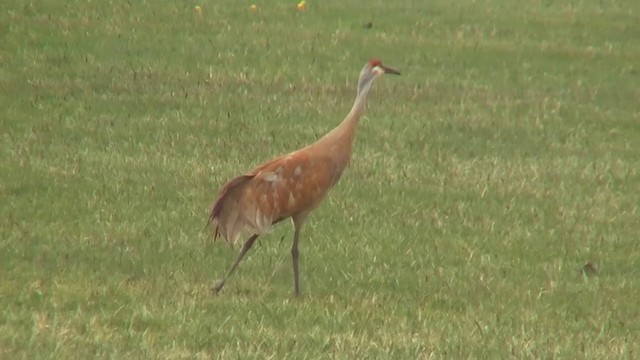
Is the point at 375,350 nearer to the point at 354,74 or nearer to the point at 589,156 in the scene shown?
the point at 589,156

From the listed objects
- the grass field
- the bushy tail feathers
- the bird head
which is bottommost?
the grass field

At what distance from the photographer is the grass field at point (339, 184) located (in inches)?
342

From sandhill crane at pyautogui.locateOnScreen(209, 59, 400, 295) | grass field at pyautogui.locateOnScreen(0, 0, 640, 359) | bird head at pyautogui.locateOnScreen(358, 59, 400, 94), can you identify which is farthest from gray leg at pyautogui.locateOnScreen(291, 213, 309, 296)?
bird head at pyautogui.locateOnScreen(358, 59, 400, 94)

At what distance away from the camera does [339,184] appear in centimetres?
1313

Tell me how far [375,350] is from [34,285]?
2.32 m

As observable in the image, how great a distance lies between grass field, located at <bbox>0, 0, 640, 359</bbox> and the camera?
28.5ft

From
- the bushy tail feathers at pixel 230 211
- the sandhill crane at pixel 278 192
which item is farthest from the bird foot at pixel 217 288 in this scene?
the bushy tail feathers at pixel 230 211

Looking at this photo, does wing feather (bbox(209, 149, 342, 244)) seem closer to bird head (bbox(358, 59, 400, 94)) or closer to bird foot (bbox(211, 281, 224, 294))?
bird foot (bbox(211, 281, 224, 294))

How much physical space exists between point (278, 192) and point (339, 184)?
3.73 meters

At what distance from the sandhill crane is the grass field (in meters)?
0.44

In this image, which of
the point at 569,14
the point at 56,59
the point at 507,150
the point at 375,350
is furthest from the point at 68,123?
the point at 569,14

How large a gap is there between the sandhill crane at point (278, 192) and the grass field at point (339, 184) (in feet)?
1.45

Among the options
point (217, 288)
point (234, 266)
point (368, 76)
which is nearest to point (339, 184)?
point (368, 76)

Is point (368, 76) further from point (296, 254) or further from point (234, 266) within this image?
point (234, 266)
